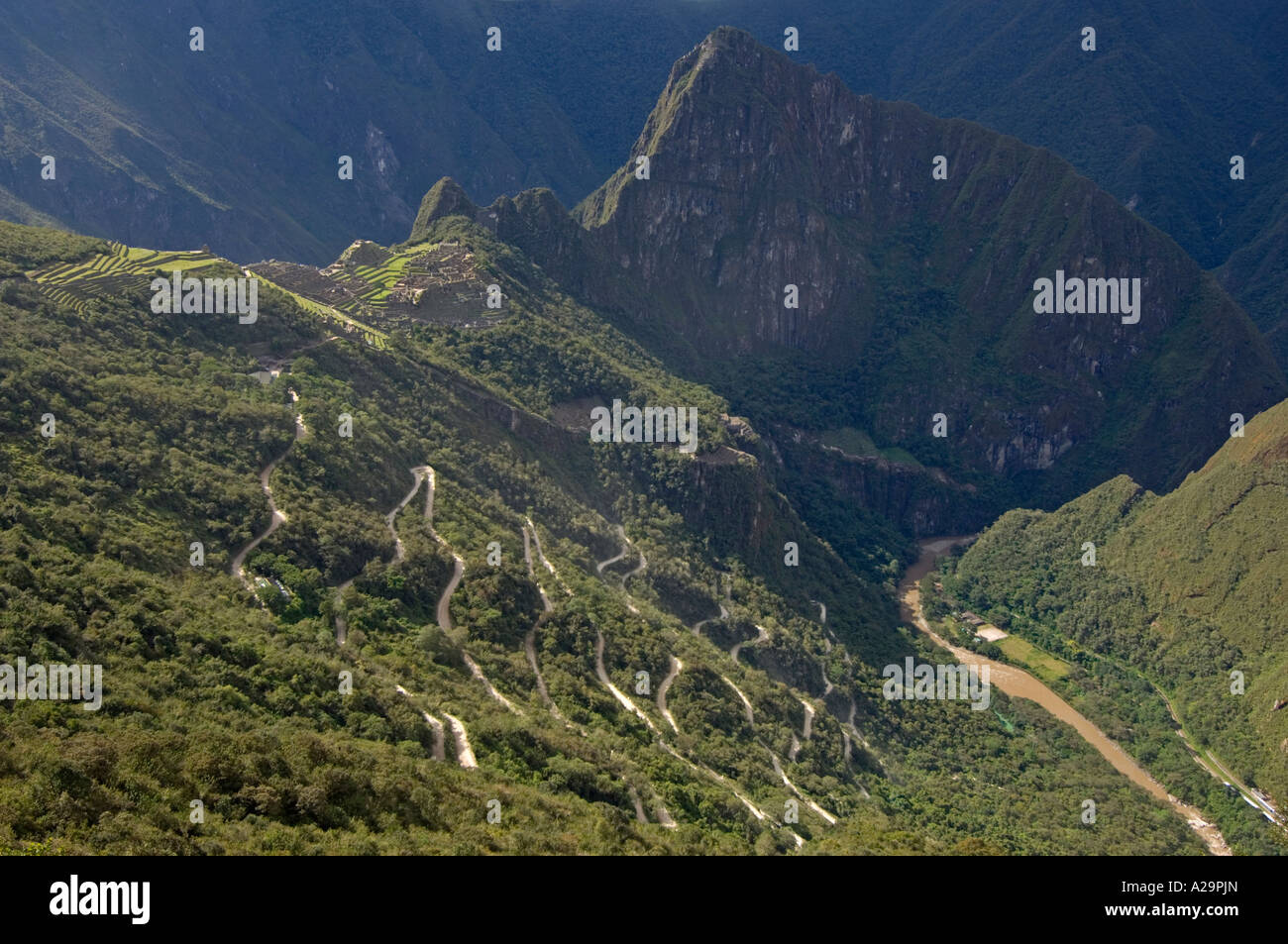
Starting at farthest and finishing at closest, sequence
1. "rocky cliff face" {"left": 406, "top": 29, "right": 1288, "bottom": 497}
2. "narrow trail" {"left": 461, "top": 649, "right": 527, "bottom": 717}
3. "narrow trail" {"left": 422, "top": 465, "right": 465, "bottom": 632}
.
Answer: "rocky cliff face" {"left": 406, "top": 29, "right": 1288, "bottom": 497} → "narrow trail" {"left": 422, "top": 465, "right": 465, "bottom": 632} → "narrow trail" {"left": 461, "top": 649, "right": 527, "bottom": 717}

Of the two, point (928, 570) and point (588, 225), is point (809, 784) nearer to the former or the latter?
point (928, 570)

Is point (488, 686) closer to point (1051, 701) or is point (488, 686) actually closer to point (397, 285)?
point (397, 285)

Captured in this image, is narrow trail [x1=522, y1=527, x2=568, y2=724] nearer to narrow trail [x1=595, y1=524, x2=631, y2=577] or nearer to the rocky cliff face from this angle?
narrow trail [x1=595, y1=524, x2=631, y2=577]

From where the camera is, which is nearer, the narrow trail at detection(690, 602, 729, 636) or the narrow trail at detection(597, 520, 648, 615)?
the narrow trail at detection(597, 520, 648, 615)

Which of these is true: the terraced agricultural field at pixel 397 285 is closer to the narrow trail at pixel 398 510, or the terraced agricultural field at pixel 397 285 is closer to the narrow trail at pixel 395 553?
the narrow trail at pixel 398 510

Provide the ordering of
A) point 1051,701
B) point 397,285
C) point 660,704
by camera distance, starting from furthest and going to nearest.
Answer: point 397,285
point 1051,701
point 660,704

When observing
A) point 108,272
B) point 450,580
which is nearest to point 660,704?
point 450,580

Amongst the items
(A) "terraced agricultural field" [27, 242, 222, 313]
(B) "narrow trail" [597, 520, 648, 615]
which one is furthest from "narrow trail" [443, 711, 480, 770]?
(A) "terraced agricultural field" [27, 242, 222, 313]
